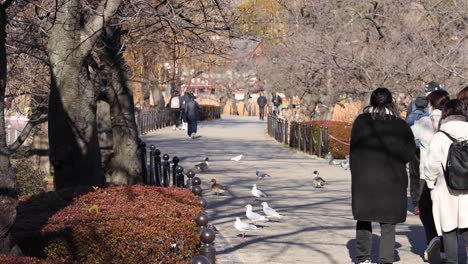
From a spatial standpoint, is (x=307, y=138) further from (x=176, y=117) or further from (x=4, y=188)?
(x=4, y=188)

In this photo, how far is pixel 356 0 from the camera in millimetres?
30312

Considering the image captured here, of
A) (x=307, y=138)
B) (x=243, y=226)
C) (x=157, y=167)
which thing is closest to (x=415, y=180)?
(x=243, y=226)

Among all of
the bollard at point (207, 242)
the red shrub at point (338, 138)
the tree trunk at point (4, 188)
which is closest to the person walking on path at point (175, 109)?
the red shrub at point (338, 138)

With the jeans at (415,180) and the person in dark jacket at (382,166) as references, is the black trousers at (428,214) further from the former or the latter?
the jeans at (415,180)

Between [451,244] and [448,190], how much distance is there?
0.51 m

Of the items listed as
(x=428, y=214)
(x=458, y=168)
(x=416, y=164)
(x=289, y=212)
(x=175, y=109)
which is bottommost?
(x=289, y=212)

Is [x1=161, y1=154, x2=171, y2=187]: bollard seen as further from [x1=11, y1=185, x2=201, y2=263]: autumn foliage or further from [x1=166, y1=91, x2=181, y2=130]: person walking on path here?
[x1=166, y1=91, x2=181, y2=130]: person walking on path

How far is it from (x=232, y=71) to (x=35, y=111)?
6308cm

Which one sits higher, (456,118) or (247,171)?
(456,118)

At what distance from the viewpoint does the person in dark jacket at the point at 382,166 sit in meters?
8.66

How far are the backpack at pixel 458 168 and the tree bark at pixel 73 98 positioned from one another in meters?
4.78

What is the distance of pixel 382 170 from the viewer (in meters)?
8.68

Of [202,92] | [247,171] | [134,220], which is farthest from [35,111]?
[202,92]

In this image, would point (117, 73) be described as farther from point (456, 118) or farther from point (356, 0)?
point (356, 0)
